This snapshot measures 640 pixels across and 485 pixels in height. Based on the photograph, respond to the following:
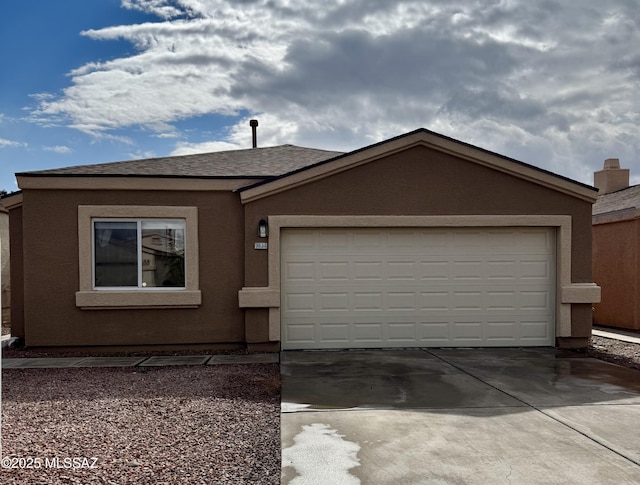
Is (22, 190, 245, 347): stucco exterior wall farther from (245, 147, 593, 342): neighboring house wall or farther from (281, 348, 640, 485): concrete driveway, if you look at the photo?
(281, 348, 640, 485): concrete driveway

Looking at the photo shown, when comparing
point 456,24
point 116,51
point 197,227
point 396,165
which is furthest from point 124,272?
point 456,24

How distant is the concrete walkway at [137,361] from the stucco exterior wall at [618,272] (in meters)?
9.33

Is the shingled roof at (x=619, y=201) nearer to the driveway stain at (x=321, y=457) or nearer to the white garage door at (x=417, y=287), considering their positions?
the white garage door at (x=417, y=287)

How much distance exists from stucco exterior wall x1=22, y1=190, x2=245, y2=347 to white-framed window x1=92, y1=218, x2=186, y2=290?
1.20 feet

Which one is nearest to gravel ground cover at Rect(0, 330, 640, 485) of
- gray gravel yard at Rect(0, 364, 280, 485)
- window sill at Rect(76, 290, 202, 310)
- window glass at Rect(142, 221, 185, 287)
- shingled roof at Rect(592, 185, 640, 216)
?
gray gravel yard at Rect(0, 364, 280, 485)

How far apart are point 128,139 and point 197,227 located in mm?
7335

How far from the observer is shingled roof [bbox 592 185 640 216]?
1318cm

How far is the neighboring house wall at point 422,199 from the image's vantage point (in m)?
9.44

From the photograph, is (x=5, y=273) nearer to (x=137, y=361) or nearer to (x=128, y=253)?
(x=128, y=253)

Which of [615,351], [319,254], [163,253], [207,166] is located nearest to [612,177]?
[615,351]

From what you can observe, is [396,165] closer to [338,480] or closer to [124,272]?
[124,272]

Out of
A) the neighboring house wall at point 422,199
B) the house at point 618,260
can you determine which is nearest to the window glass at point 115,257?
the neighboring house wall at point 422,199

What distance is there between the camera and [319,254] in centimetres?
957

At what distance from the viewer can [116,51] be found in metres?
12.7
